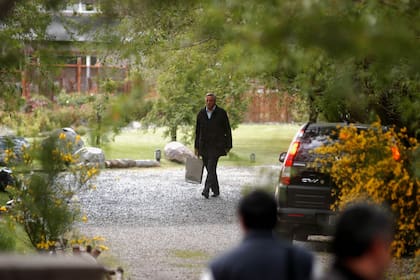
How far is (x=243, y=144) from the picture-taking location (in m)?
38.0

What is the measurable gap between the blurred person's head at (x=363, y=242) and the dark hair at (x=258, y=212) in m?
0.67

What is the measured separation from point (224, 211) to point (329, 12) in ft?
31.3

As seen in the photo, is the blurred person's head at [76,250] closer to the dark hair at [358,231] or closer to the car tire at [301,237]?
the car tire at [301,237]

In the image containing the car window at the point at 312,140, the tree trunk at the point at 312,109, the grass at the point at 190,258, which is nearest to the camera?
the grass at the point at 190,258

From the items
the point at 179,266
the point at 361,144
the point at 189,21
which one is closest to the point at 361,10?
the point at 361,144

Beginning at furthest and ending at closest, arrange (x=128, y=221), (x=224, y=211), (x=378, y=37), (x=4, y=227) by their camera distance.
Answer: (x=224, y=211), (x=128, y=221), (x=4, y=227), (x=378, y=37)

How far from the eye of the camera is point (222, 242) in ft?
47.3

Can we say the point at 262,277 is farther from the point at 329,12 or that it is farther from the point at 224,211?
the point at 224,211

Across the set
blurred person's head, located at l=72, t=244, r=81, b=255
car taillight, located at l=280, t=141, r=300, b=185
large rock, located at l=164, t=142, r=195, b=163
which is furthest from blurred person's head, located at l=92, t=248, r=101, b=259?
large rock, located at l=164, t=142, r=195, b=163

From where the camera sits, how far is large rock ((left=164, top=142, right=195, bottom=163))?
29.6 meters

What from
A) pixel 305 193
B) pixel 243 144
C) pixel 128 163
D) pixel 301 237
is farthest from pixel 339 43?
pixel 243 144

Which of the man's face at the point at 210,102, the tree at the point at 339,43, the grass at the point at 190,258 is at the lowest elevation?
the grass at the point at 190,258

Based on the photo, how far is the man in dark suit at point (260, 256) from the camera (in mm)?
4691

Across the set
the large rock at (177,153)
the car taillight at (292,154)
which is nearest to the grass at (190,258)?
the car taillight at (292,154)
